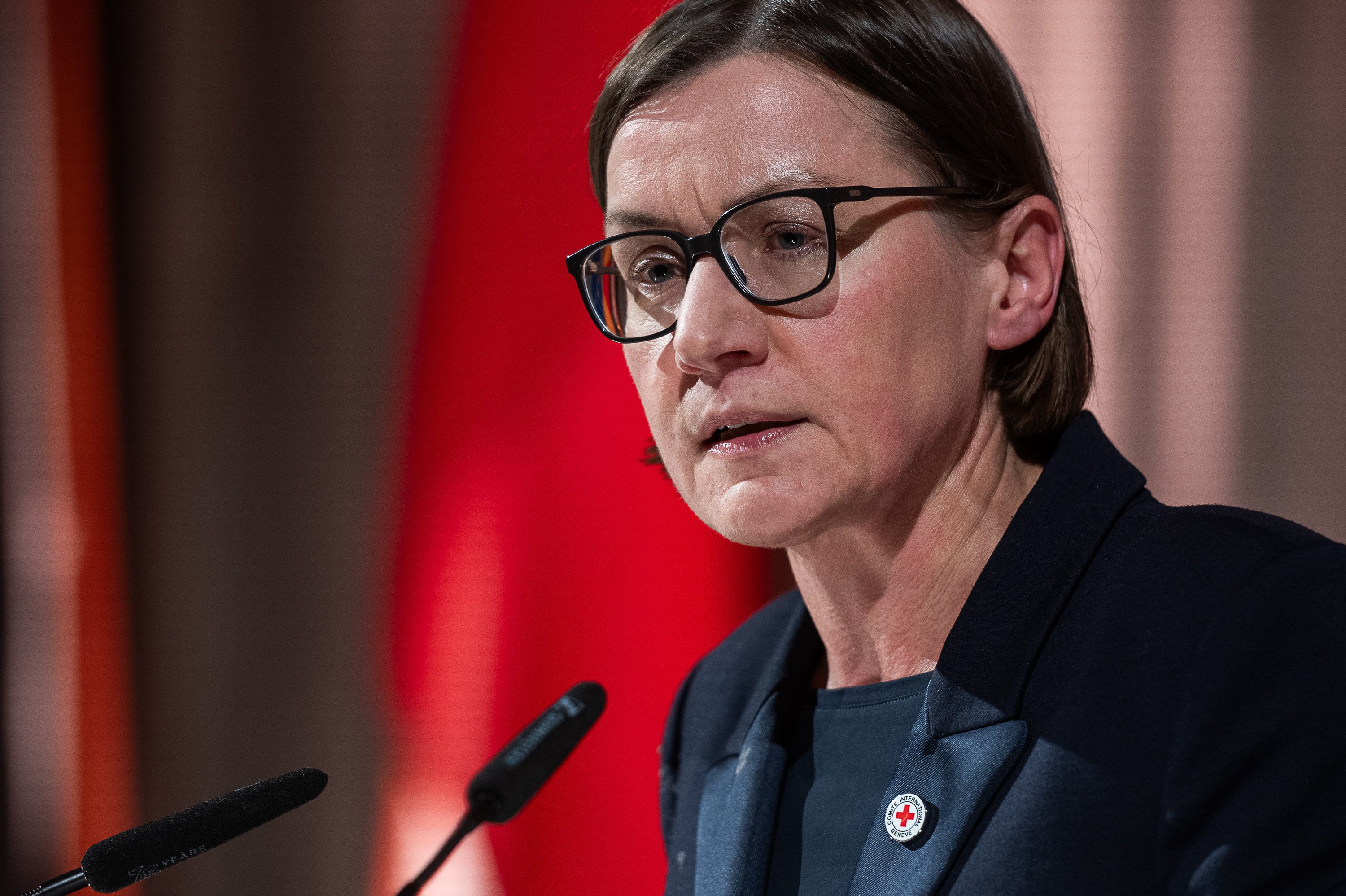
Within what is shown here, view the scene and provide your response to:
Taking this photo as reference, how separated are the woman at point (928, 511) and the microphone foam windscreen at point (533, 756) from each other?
0.75ft

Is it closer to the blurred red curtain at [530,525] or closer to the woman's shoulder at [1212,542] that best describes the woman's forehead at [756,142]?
the woman's shoulder at [1212,542]

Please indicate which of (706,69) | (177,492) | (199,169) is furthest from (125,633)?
(706,69)

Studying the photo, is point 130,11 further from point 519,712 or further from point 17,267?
point 519,712

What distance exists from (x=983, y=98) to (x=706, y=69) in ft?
1.01

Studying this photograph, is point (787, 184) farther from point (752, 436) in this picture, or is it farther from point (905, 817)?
point (905, 817)

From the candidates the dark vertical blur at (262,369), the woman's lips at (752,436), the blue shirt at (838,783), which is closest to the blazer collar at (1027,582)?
the blue shirt at (838,783)

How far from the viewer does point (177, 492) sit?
229cm

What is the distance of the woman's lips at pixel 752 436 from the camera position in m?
1.02

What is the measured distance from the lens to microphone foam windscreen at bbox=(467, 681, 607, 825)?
1.00 metres

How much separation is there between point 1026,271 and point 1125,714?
0.50 metres

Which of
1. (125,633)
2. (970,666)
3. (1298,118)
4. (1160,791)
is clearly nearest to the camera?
(1160,791)

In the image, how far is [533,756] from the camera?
1.04m

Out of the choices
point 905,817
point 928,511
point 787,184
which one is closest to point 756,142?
point 787,184

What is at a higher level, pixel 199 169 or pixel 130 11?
pixel 130 11
